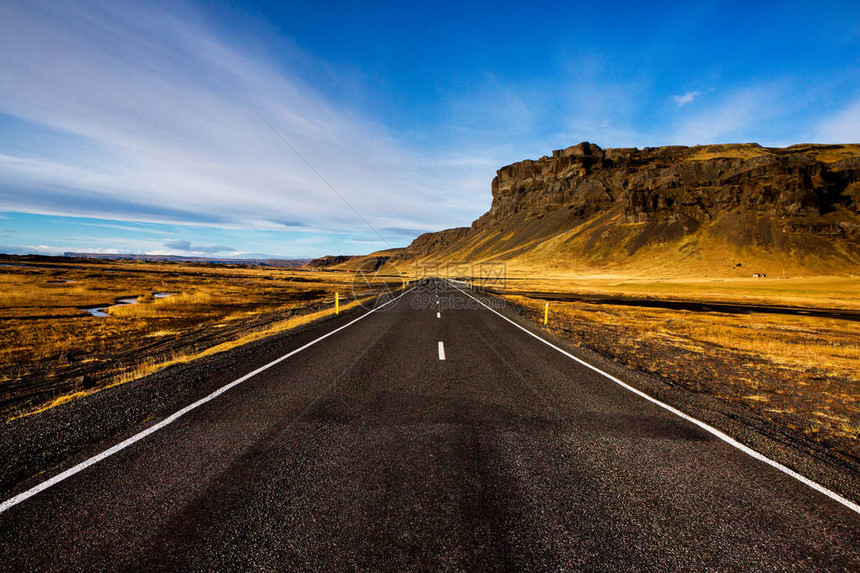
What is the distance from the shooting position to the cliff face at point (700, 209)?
287ft

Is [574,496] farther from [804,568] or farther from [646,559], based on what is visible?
[804,568]

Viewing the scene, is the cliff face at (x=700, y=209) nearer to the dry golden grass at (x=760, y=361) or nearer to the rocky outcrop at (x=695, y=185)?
the rocky outcrop at (x=695, y=185)

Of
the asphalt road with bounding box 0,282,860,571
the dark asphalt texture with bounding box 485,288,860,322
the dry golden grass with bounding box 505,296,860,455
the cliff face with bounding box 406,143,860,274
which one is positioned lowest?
the dark asphalt texture with bounding box 485,288,860,322

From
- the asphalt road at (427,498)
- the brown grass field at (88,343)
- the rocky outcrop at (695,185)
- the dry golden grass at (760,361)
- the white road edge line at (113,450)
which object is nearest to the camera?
the asphalt road at (427,498)

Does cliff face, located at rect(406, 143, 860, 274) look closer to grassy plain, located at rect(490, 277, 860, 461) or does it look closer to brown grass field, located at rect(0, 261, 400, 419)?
grassy plain, located at rect(490, 277, 860, 461)

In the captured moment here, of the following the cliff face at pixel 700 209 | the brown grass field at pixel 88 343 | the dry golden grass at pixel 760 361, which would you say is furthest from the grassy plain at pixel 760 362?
the cliff face at pixel 700 209

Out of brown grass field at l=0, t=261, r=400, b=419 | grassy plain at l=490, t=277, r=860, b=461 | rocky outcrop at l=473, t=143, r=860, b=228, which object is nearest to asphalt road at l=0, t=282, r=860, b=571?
grassy plain at l=490, t=277, r=860, b=461

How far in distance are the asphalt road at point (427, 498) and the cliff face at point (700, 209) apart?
105 meters

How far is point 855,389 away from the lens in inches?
291

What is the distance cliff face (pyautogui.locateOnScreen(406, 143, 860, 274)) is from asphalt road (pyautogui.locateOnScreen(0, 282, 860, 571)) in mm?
104612

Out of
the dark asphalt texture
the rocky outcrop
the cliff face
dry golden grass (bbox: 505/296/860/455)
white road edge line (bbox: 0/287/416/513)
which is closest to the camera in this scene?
white road edge line (bbox: 0/287/416/513)

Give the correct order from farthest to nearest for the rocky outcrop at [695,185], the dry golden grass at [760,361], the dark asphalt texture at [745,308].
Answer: the rocky outcrop at [695,185], the dark asphalt texture at [745,308], the dry golden grass at [760,361]

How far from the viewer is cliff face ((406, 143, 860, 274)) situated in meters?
87.6

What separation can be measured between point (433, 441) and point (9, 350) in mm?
14973
